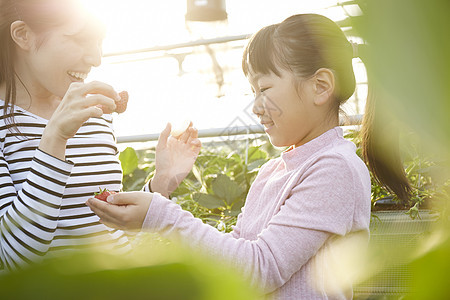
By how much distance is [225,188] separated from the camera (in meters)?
2.02

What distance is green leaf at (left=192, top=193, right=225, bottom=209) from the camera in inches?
80.1

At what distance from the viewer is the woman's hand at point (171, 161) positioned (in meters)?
1.35

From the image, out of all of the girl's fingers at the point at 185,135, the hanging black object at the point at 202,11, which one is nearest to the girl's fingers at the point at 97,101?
the girl's fingers at the point at 185,135

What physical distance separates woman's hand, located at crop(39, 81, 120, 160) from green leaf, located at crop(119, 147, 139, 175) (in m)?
1.41

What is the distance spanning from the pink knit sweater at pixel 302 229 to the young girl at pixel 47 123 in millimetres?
243

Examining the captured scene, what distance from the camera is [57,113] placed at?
1017 mm

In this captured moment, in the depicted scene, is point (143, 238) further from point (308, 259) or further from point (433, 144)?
point (433, 144)

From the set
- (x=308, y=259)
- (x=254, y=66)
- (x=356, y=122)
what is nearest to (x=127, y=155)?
(x=356, y=122)

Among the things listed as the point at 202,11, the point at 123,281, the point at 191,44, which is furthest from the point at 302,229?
the point at 202,11

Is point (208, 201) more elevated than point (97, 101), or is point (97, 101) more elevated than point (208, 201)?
point (97, 101)

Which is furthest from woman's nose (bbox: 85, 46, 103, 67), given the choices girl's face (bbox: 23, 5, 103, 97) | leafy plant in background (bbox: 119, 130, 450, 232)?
leafy plant in background (bbox: 119, 130, 450, 232)

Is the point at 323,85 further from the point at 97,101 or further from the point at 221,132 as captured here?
the point at 221,132

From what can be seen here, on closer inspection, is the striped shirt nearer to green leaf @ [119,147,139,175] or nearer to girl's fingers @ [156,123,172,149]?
girl's fingers @ [156,123,172,149]

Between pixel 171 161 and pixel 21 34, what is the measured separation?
1.51ft
